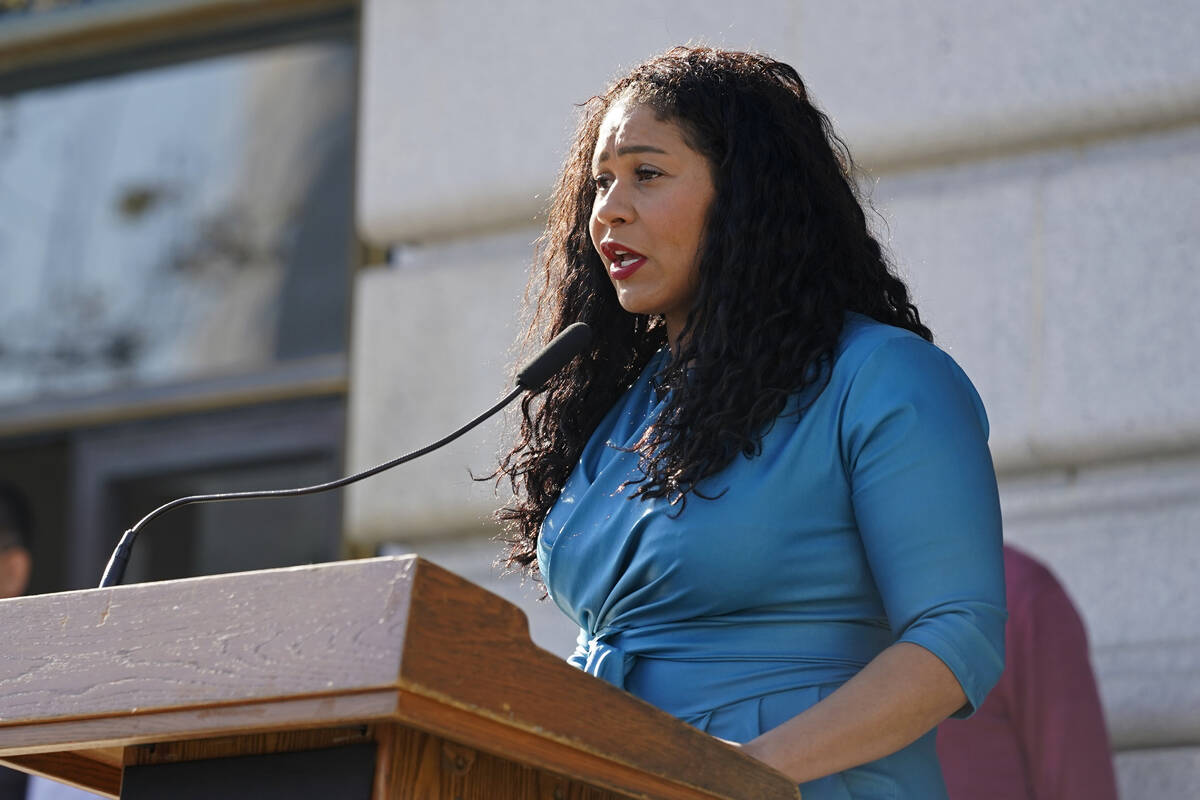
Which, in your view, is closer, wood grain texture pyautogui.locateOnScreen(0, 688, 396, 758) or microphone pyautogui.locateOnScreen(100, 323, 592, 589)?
wood grain texture pyautogui.locateOnScreen(0, 688, 396, 758)

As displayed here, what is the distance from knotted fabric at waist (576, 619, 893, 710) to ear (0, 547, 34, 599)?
9.97 ft

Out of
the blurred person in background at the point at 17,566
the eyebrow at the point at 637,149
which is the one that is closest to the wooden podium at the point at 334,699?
the eyebrow at the point at 637,149

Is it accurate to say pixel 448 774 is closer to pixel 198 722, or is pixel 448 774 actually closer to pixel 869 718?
pixel 198 722

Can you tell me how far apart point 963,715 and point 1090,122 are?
2333 millimetres

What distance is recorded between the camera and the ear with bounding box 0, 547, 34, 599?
4.57m

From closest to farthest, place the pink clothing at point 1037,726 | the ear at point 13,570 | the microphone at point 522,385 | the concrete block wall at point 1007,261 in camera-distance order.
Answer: the microphone at point 522,385, the pink clothing at point 1037,726, the concrete block wall at point 1007,261, the ear at point 13,570

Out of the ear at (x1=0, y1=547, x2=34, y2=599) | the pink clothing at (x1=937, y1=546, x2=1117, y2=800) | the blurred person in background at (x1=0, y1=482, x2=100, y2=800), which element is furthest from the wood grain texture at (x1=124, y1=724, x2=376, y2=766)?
the ear at (x1=0, y1=547, x2=34, y2=599)

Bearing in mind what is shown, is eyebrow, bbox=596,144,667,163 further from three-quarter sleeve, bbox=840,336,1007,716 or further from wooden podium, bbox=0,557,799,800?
wooden podium, bbox=0,557,799,800

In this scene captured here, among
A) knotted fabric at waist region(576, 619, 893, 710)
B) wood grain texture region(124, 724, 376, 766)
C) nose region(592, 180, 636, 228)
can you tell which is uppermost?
nose region(592, 180, 636, 228)

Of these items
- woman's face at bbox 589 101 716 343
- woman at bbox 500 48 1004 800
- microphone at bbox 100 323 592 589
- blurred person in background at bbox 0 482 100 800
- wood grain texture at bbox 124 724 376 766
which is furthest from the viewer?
blurred person in background at bbox 0 482 100 800

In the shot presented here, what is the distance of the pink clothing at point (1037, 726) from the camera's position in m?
3.10

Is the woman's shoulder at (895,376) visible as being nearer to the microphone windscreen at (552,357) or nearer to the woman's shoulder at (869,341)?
the woman's shoulder at (869,341)

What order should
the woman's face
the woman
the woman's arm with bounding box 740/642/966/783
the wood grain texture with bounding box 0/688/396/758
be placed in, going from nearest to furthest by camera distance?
the wood grain texture with bounding box 0/688/396/758 < the woman's arm with bounding box 740/642/966/783 < the woman < the woman's face

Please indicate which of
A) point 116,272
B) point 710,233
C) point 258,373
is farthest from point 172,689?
point 116,272
